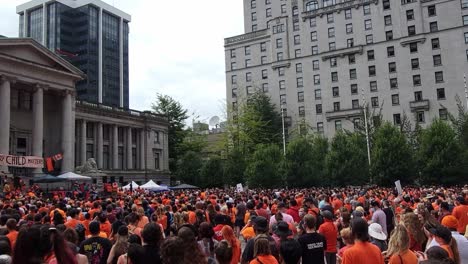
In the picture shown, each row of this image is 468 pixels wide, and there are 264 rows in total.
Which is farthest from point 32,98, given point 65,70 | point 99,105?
point 99,105

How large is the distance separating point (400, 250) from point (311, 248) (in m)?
2.18

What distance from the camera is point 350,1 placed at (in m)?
80.9

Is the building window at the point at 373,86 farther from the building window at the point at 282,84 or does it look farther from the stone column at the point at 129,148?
the stone column at the point at 129,148

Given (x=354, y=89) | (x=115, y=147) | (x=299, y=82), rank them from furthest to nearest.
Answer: (x=299, y=82) → (x=354, y=89) → (x=115, y=147)

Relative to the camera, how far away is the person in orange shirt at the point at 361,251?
20.6 feet

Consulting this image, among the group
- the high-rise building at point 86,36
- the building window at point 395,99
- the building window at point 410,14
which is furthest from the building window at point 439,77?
the high-rise building at point 86,36

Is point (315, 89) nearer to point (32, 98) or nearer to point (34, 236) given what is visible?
point (32, 98)

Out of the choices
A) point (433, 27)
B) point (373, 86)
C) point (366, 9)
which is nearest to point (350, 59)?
point (373, 86)

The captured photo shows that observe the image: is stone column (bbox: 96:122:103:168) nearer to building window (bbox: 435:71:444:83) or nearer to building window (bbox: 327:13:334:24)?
building window (bbox: 327:13:334:24)

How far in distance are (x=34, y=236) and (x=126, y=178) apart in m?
58.3

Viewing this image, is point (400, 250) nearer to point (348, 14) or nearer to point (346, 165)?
point (346, 165)

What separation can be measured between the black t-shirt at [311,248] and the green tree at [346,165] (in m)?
43.9

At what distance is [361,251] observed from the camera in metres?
6.33

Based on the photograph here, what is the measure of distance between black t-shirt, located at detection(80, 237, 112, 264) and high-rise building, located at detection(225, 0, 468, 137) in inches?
2606
